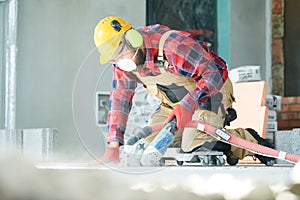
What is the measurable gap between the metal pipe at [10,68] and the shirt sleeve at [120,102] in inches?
76.3

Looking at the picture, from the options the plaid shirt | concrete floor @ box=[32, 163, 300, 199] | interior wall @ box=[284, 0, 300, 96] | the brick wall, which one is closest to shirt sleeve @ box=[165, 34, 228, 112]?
the plaid shirt

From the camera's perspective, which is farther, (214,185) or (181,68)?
(181,68)

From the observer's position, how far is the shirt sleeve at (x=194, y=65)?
2.04 m

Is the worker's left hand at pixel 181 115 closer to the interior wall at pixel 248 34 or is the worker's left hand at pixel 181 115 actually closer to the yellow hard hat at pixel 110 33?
the yellow hard hat at pixel 110 33

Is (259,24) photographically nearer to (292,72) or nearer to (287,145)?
(292,72)

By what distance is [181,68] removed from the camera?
2121 mm

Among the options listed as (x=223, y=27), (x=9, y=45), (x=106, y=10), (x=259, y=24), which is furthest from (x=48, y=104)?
(x=259, y=24)

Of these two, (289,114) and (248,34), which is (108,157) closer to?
(289,114)

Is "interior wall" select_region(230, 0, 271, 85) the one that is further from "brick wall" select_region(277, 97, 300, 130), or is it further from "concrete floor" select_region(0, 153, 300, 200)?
"concrete floor" select_region(0, 153, 300, 200)

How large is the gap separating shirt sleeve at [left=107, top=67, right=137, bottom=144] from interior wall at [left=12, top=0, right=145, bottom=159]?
74.4 inches

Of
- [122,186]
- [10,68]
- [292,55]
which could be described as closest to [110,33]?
[122,186]

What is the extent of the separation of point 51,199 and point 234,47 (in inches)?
213

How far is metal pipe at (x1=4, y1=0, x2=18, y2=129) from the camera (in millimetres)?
4141

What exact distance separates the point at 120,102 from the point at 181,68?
0.33m
